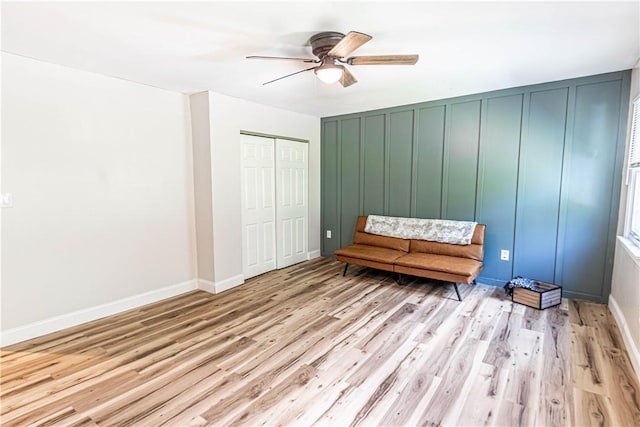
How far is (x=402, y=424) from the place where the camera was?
1.77 metres

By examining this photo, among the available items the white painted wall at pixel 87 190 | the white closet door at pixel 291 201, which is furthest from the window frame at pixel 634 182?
the white painted wall at pixel 87 190

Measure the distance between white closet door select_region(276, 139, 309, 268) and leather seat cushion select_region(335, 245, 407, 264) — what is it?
0.92 metres

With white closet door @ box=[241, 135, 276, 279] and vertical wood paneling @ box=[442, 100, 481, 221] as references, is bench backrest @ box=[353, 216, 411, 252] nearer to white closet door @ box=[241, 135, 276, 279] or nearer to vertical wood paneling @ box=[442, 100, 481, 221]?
vertical wood paneling @ box=[442, 100, 481, 221]

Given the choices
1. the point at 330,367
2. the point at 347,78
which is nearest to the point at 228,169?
the point at 347,78

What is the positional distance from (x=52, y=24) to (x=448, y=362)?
135 inches

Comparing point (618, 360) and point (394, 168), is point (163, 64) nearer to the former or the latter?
point (394, 168)

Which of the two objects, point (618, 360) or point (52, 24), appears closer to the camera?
point (52, 24)

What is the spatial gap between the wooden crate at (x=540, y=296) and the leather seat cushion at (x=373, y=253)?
1.28 metres

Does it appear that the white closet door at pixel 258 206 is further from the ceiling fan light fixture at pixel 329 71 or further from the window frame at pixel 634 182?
the window frame at pixel 634 182

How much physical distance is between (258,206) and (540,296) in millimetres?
3293

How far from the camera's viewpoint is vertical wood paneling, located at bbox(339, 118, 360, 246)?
4.88 metres

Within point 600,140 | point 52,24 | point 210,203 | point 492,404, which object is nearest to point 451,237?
point 600,140

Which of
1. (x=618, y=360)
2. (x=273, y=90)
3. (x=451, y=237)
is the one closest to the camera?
(x=618, y=360)

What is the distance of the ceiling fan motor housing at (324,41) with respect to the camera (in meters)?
2.19
